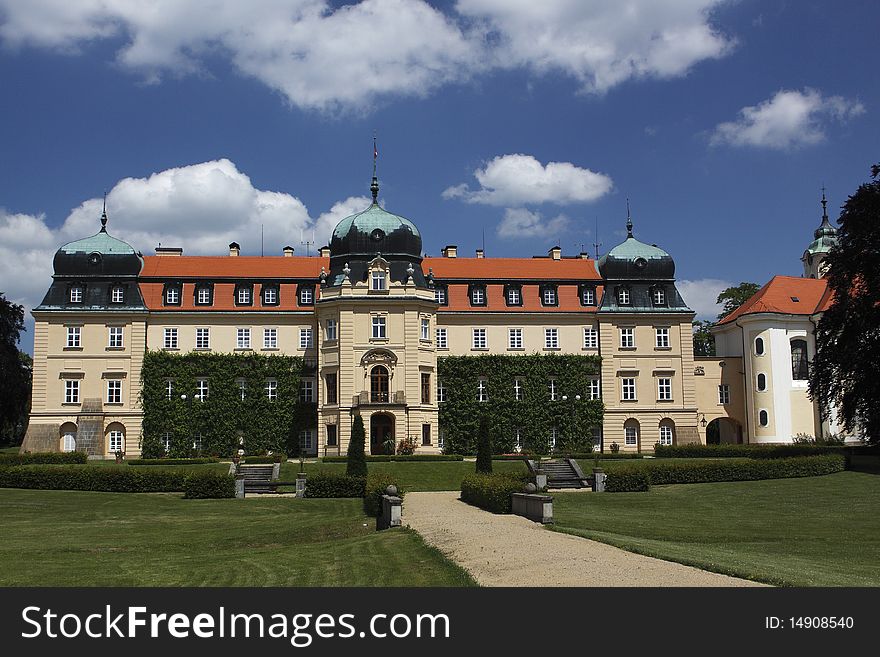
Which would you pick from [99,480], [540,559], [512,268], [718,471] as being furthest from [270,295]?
[540,559]

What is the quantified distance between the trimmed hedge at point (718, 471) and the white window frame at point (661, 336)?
1686 cm

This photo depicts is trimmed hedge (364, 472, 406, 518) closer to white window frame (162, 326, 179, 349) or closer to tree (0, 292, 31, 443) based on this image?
white window frame (162, 326, 179, 349)

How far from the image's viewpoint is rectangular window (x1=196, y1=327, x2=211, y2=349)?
54.9 m

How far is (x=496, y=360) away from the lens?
5544 cm

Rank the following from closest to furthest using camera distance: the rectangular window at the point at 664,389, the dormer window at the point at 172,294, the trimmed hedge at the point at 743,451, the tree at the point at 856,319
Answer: the tree at the point at 856,319
the trimmed hedge at the point at 743,451
the dormer window at the point at 172,294
the rectangular window at the point at 664,389

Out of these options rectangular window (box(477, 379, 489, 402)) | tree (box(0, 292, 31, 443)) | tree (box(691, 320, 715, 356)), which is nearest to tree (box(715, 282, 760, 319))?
tree (box(691, 320, 715, 356))

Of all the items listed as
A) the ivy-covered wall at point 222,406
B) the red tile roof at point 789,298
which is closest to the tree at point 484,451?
the ivy-covered wall at point 222,406

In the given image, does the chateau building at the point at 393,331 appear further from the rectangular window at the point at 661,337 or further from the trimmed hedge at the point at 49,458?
the trimmed hedge at the point at 49,458

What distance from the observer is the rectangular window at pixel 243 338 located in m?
55.2

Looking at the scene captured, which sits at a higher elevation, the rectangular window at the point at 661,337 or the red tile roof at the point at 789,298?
the red tile roof at the point at 789,298

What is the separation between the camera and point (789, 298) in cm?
5822

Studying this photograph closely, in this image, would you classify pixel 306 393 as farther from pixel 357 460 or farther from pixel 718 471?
pixel 718 471

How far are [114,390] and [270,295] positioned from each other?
1075cm
